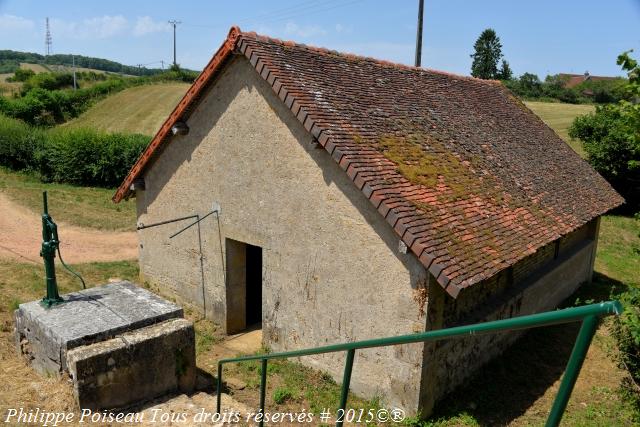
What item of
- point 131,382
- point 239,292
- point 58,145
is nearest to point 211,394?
point 131,382

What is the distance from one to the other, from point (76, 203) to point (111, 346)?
16314 millimetres

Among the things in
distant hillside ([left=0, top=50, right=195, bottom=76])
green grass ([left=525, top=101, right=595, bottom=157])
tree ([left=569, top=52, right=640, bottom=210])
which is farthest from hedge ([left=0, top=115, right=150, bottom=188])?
distant hillside ([left=0, top=50, right=195, bottom=76])

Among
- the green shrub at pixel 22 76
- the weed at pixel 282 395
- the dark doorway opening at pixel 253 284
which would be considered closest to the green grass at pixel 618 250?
the dark doorway opening at pixel 253 284

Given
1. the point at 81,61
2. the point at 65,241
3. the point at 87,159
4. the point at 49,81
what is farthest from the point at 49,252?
the point at 81,61

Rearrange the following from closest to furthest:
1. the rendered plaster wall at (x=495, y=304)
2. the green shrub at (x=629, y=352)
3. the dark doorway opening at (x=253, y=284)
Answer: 1. the green shrub at (x=629, y=352)
2. the rendered plaster wall at (x=495, y=304)
3. the dark doorway opening at (x=253, y=284)

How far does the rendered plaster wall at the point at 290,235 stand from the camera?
7.37 meters

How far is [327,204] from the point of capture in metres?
7.97

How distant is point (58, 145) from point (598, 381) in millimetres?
25546

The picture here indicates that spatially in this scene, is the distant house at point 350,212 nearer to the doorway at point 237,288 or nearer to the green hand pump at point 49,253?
the doorway at point 237,288

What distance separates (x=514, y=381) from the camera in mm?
8578

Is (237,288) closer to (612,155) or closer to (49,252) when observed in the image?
(49,252)

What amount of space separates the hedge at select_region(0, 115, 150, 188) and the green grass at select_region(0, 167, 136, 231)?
0.90m

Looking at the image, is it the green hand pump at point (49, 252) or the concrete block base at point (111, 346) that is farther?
the green hand pump at point (49, 252)

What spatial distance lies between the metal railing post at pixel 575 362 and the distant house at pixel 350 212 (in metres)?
4.80
